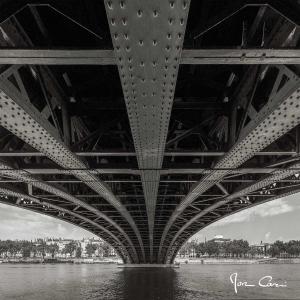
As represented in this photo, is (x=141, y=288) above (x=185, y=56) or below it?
below

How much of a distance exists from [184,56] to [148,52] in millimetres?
793

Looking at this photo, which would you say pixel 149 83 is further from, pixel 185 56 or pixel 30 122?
pixel 30 122

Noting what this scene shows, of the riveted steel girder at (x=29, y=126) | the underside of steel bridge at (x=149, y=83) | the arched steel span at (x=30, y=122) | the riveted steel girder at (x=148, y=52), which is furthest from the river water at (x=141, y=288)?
the riveted steel girder at (x=148, y=52)

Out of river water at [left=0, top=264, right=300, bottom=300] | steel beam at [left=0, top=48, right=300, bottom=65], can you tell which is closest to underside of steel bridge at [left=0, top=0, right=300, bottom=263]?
steel beam at [left=0, top=48, right=300, bottom=65]

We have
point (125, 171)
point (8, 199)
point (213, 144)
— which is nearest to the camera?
point (213, 144)

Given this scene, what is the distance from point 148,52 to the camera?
5.64 meters

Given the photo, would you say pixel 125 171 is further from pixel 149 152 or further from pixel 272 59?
pixel 272 59

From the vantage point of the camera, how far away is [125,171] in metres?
15.5

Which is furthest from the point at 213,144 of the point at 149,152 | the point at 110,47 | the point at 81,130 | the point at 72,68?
the point at 110,47

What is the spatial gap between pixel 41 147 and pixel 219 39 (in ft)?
16.7

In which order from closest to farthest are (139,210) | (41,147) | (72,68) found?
(72,68)
(41,147)
(139,210)

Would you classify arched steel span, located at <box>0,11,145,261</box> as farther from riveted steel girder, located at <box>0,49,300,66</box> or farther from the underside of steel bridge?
riveted steel girder, located at <box>0,49,300,66</box>

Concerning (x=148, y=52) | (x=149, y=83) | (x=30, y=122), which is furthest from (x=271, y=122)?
(x=30, y=122)

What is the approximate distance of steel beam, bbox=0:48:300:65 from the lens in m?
6.04
